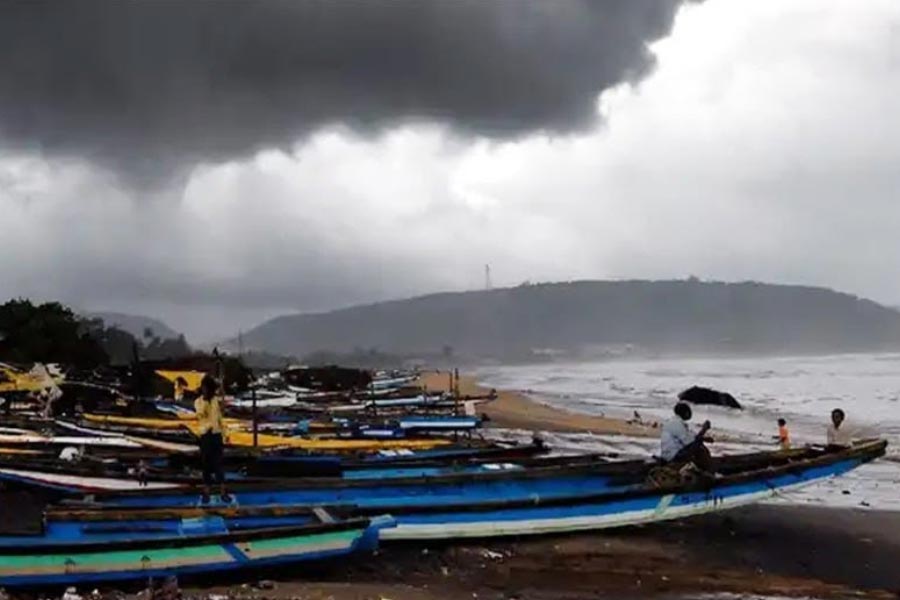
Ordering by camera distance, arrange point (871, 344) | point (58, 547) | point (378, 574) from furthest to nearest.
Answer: point (871, 344) → point (378, 574) → point (58, 547)

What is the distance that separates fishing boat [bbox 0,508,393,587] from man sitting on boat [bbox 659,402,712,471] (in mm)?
5022

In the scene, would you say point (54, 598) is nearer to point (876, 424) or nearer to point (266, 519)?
point (266, 519)

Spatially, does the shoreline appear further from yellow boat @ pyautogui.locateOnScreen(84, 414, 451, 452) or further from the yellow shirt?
the yellow shirt

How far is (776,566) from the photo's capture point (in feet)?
40.4

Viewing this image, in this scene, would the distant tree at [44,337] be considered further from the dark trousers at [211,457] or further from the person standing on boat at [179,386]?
the dark trousers at [211,457]

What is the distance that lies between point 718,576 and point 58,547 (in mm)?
7719

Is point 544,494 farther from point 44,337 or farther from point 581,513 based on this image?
point 44,337

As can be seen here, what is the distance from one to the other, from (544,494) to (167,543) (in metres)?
6.18

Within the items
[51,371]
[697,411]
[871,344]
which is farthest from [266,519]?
[871,344]

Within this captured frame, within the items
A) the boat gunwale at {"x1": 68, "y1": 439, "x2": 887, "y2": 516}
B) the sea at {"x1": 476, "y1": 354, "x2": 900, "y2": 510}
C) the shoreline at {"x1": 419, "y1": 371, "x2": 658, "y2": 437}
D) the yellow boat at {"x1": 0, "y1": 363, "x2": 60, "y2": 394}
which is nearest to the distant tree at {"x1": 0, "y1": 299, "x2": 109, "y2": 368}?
the yellow boat at {"x1": 0, "y1": 363, "x2": 60, "y2": 394}

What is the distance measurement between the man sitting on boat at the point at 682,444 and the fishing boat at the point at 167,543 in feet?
16.5

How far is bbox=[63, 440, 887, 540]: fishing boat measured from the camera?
12.2m

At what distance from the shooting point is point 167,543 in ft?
32.0

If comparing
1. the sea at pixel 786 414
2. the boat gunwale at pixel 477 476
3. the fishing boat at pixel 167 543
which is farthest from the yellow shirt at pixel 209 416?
the sea at pixel 786 414
